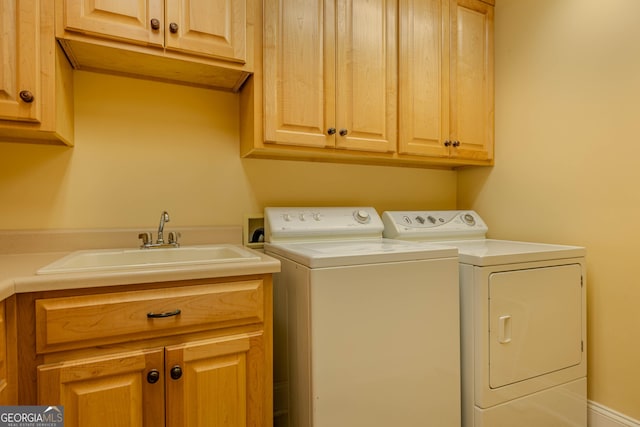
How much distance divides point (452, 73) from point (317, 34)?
0.85 meters

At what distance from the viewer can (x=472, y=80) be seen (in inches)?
81.4

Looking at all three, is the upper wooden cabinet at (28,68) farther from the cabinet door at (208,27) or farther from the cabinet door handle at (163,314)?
the cabinet door handle at (163,314)

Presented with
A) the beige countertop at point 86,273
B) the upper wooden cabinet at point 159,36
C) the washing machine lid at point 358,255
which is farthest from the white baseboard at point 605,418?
the upper wooden cabinet at point 159,36

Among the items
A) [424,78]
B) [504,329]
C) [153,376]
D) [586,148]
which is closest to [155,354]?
[153,376]

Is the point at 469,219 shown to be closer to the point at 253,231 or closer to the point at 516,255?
the point at 516,255

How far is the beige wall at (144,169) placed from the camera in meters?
1.48

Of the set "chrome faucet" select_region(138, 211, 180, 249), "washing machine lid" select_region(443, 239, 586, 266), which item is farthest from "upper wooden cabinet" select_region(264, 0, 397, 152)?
"washing machine lid" select_region(443, 239, 586, 266)

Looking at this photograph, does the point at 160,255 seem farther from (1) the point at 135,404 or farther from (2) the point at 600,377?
(2) the point at 600,377

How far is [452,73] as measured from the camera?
78.5 inches

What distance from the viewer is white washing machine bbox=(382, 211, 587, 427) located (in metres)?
1.42

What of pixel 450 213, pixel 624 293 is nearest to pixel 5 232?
pixel 450 213

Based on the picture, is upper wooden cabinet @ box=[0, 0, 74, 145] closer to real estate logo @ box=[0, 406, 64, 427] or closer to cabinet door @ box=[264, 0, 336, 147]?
cabinet door @ box=[264, 0, 336, 147]

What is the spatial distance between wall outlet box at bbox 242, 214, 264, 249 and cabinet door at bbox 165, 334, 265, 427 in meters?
0.69

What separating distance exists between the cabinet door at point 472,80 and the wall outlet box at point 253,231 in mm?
1175
